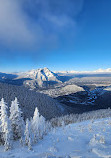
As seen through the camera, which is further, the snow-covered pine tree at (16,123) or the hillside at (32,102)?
the hillside at (32,102)

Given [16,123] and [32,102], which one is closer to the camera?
Result: [16,123]

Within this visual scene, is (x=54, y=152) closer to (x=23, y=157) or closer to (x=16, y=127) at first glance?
(x=23, y=157)

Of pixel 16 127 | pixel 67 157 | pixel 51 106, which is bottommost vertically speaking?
pixel 51 106

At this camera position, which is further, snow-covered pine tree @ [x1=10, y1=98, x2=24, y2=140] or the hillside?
the hillside

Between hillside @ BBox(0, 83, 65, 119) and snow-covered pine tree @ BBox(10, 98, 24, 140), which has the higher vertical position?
snow-covered pine tree @ BBox(10, 98, 24, 140)

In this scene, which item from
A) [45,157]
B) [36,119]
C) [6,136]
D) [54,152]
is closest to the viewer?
[45,157]

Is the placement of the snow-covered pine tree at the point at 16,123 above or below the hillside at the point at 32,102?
above

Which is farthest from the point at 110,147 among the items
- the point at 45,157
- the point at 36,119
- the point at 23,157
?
the point at 36,119

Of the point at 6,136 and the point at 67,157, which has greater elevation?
the point at 67,157

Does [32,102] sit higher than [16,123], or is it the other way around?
[16,123]

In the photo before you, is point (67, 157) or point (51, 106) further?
point (51, 106)

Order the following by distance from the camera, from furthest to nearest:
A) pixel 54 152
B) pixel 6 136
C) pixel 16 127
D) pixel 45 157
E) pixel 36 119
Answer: pixel 36 119 → pixel 16 127 → pixel 6 136 → pixel 54 152 → pixel 45 157
